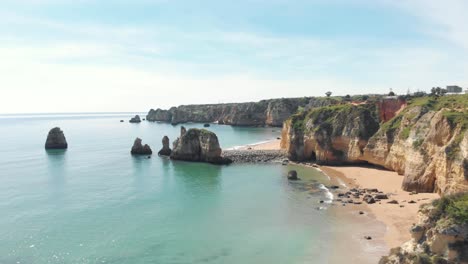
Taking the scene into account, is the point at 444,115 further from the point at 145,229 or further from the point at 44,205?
the point at 44,205

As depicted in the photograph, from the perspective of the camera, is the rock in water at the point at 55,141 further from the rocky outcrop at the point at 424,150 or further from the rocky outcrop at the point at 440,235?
the rocky outcrop at the point at 440,235

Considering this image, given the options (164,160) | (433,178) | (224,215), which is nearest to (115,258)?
(224,215)

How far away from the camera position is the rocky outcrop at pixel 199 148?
88.8 metres

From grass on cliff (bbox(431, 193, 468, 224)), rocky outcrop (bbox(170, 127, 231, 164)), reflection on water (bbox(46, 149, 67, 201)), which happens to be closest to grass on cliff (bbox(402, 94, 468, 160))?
grass on cliff (bbox(431, 193, 468, 224))

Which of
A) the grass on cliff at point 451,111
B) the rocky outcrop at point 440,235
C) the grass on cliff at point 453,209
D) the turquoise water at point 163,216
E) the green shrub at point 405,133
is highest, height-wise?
the grass on cliff at point 451,111

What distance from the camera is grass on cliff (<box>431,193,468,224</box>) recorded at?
84.2ft

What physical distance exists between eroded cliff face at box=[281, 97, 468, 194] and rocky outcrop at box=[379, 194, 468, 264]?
17406mm

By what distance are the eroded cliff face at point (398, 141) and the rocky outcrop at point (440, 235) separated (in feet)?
57.1

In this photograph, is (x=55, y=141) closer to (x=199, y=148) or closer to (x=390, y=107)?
(x=199, y=148)

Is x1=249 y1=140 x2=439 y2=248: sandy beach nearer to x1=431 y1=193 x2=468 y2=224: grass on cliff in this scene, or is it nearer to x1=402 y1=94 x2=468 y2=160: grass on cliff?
x1=402 y1=94 x2=468 y2=160: grass on cliff

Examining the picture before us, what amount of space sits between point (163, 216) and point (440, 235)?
33.1 meters

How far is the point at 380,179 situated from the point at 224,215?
30.5 m

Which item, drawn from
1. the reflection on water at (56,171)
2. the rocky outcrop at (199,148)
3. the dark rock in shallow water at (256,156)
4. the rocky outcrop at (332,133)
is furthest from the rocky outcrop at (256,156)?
the reflection on water at (56,171)

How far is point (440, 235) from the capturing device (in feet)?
84.3
